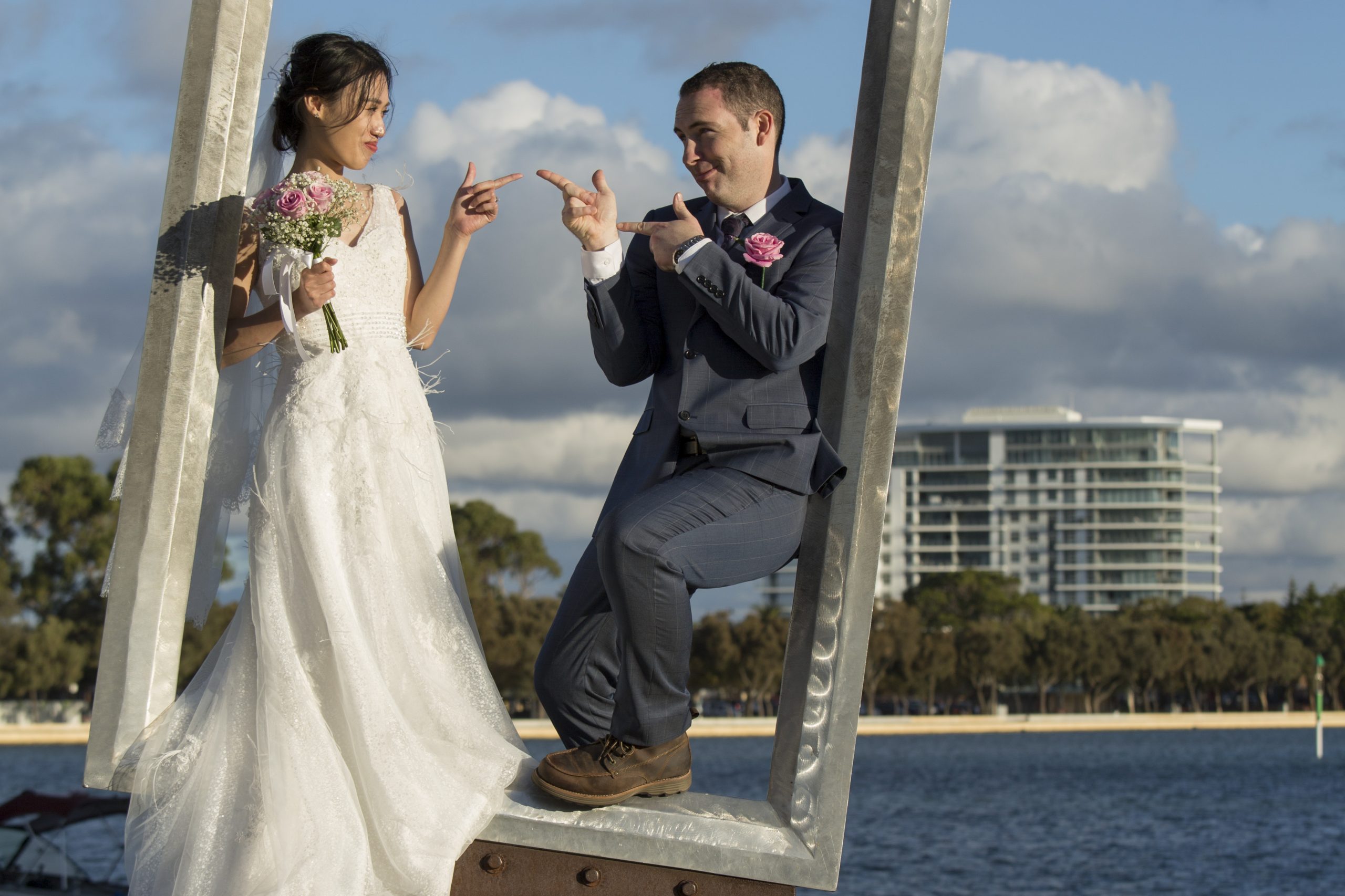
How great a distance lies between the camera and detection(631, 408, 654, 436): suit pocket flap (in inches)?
179

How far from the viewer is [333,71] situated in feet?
15.6

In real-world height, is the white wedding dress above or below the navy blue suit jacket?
below

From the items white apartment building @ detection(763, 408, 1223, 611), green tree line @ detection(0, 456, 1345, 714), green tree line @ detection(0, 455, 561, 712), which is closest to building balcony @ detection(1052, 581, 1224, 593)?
white apartment building @ detection(763, 408, 1223, 611)

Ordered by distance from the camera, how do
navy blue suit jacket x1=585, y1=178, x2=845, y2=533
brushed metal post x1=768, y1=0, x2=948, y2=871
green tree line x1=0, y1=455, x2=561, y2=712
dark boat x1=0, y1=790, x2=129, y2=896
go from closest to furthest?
navy blue suit jacket x1=585, y1=178, x2=845, y2=533
brushed metal post x1=768, y1=0, x2=948, y2=871
dark boat x1=0, y1=790, x2=129, y2=896
green tree line x1=0, y1=455, x2=561, y2=712

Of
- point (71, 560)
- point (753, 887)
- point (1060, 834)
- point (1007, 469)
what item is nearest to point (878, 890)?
point (1060, 834)

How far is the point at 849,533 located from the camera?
4.31 m

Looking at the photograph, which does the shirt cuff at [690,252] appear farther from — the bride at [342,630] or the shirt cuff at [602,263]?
the bride at [342,630]

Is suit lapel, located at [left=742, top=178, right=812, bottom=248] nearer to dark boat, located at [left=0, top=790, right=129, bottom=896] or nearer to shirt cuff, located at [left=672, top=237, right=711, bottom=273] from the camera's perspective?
shirt cuff, located at [left=672, top=237, right=711, bottom=273]

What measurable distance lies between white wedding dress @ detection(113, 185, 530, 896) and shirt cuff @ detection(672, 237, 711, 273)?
46.2 inches

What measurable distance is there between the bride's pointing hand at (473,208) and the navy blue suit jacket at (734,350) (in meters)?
0.57

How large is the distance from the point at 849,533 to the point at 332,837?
5.71ft

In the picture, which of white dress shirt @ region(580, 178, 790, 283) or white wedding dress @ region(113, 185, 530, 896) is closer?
white wedding dress @ region(113, 185, 530, 896)

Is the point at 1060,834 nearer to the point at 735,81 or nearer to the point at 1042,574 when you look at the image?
the point at 735,81

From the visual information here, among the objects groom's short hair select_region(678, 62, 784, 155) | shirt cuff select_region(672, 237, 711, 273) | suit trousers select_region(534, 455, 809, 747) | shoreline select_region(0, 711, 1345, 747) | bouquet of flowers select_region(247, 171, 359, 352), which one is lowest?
shoreline select_region(0, 711, 1345, 747)
